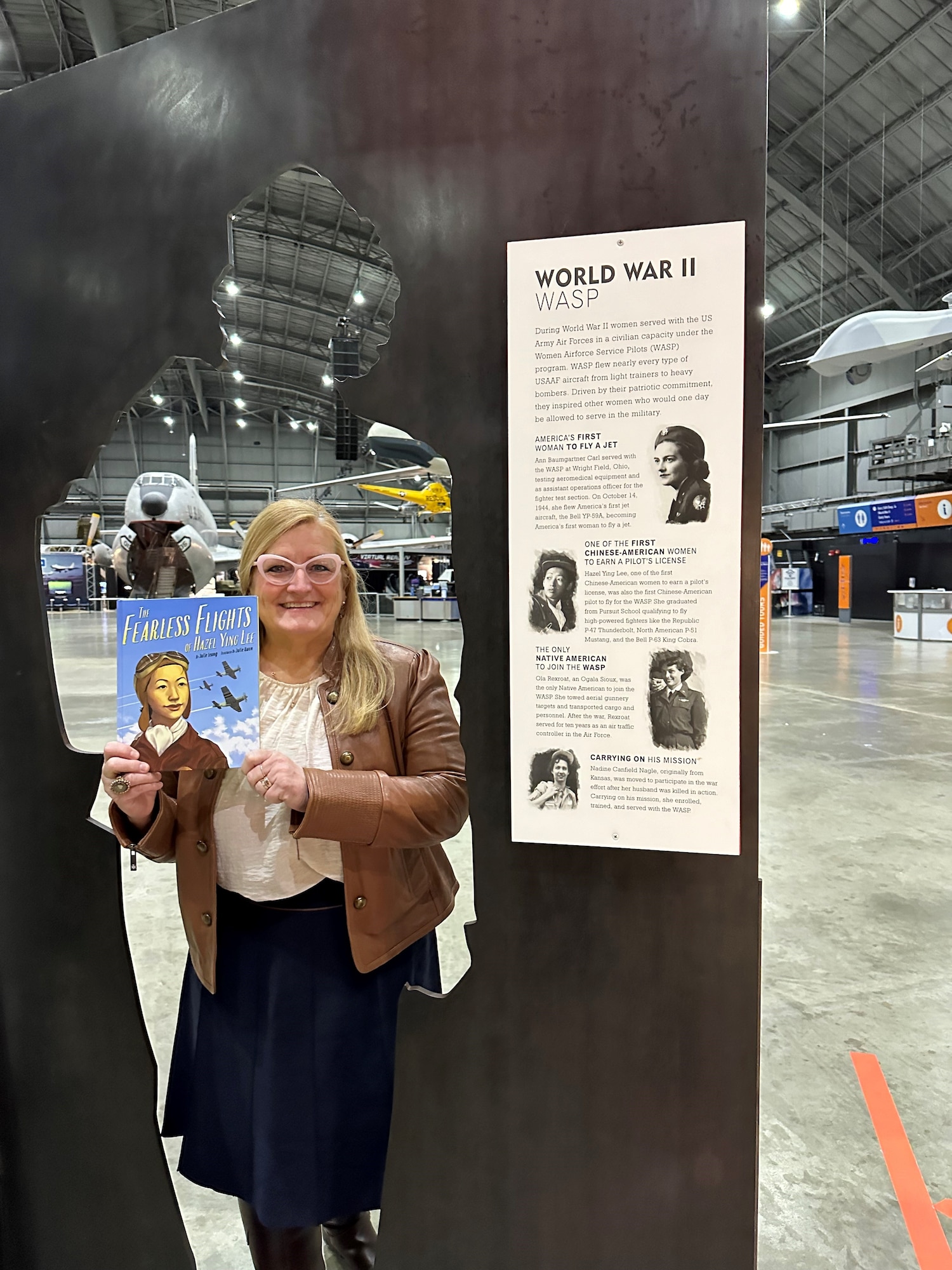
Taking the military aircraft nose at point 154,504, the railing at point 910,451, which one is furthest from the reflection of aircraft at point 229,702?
the railing at point 910,451

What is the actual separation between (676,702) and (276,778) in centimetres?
55

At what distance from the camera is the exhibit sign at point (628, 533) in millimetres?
965

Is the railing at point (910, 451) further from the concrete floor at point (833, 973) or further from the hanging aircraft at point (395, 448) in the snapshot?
the concrete floor at point (833, 973)

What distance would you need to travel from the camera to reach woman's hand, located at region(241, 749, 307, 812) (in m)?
0.96

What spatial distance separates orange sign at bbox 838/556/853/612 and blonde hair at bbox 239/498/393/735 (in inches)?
841

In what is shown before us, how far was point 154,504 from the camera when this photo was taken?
1043 centimetres

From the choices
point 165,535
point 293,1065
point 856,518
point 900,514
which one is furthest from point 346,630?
point 856,518

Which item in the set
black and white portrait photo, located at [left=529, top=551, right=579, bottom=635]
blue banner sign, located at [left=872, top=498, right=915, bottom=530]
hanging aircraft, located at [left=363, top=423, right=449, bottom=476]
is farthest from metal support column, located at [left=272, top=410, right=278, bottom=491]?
black and white portrait photo, located at [left=529, top=551, right=579, bottom=635]

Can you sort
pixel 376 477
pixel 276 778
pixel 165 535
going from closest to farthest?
1. pixel 276 778
2. pixel 376 477
3. pixel 165 535

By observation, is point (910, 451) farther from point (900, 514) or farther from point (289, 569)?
point (289, 569)

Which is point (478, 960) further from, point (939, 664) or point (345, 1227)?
point (939, 664)

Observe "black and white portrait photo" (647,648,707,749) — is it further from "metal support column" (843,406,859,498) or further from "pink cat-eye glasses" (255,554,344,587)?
"metal support column" (843,406,859,498)

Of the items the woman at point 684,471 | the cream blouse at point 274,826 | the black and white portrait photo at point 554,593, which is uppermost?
the woman at point 684,471

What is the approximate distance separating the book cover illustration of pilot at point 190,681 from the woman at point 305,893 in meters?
0.08
